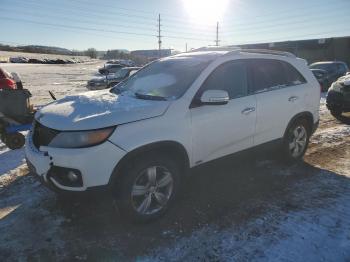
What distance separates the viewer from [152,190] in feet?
11.9

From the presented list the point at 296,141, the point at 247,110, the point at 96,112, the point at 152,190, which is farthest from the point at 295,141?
the point at 96,112

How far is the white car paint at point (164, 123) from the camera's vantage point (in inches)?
125

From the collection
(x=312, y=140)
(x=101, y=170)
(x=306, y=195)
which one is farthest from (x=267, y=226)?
(x=312, y=140)

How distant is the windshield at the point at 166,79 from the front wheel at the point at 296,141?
6.44 ft

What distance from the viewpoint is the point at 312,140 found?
22.5 ft

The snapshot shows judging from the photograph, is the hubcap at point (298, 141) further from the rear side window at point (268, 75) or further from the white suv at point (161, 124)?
the rear side window at point (268, 75)

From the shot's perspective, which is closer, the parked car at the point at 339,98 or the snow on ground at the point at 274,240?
the snow on ground at the point at 274,240

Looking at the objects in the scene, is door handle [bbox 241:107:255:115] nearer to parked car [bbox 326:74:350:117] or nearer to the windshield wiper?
the windshield wiper

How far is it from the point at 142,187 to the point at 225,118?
1.33 m

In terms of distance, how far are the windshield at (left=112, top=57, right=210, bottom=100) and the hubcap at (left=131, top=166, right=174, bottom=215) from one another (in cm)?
86

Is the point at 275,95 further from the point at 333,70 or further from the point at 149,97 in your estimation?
the point at 333,70

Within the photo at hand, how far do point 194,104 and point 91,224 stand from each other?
1.76 metres

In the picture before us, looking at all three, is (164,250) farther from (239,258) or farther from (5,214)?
(5,214)

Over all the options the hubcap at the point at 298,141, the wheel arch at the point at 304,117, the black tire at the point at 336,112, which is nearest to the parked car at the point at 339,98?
the black tire at the point at 336,112
